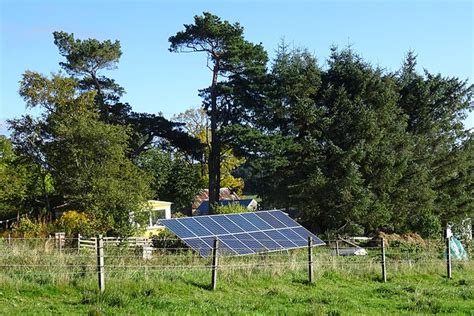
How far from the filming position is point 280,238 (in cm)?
2195

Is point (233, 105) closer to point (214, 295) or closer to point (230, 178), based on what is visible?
point (230, 178)

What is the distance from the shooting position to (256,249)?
20.1 metres

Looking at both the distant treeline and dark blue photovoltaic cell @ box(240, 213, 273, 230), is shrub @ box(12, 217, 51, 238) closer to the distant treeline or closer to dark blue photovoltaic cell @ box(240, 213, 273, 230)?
the distant treeline

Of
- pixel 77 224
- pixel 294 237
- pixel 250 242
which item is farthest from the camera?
pixel 77 224

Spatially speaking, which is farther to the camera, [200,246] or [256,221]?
[256,221]

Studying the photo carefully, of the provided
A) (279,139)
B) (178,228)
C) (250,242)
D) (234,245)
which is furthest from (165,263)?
(279,139)

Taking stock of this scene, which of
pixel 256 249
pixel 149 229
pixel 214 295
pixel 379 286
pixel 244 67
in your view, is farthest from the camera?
pixel 244 67

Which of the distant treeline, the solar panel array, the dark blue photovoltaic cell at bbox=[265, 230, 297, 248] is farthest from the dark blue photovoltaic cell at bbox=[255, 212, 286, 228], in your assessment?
the distant treeline

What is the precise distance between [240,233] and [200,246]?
260 centimetres

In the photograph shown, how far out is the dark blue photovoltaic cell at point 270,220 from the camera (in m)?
23.8

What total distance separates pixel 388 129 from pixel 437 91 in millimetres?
6775

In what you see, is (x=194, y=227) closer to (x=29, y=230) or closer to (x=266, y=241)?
(x=266, y=241)

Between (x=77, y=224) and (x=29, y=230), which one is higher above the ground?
(x=77, y=224)

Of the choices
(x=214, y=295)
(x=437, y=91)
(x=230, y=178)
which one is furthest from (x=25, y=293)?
(x=230, y=178)
